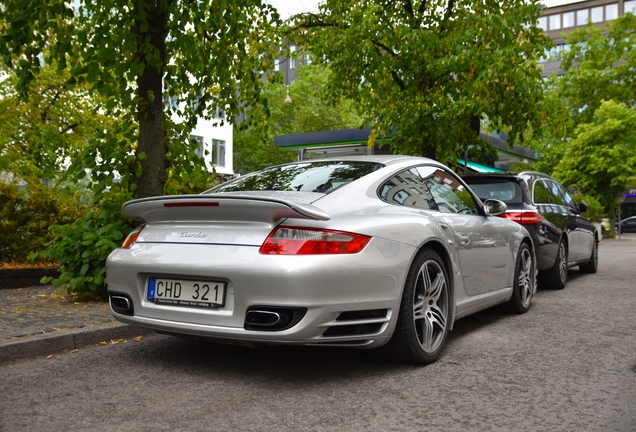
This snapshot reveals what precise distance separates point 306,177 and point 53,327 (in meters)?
2.45

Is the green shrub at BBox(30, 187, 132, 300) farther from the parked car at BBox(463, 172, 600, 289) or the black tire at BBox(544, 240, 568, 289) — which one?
the black tire at BBox(544, 240, 568, 289)

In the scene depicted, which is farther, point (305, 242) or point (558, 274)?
point (558, 274)

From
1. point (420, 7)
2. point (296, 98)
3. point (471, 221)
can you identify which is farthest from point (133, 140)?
point (296, 98)

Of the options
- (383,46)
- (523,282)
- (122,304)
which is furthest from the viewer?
(383,46)

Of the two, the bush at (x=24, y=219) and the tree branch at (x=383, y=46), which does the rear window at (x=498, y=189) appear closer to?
the bush at (x=24, y=219)

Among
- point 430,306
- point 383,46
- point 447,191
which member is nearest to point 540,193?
point 447,191

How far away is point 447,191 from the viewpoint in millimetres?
5469

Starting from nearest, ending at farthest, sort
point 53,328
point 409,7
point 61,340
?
point 61,340 < point 53,328 < point 409,7

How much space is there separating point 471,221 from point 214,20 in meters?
4.28

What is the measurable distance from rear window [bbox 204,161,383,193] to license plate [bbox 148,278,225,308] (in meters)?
0.96

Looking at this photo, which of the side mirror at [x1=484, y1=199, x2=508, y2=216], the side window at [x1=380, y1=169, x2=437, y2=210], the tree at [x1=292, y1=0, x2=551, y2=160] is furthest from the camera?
the tree at [x1=292, y1=0, x2=551, y2=160]

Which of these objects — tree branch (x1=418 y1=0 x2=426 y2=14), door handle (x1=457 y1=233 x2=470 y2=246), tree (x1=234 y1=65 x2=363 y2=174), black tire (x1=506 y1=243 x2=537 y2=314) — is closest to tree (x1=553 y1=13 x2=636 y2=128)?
tree (x1=234 y1=65 x2=363 y2=174)

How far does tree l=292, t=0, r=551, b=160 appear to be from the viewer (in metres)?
12.3

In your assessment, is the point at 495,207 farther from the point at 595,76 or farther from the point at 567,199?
the point at 595,76
